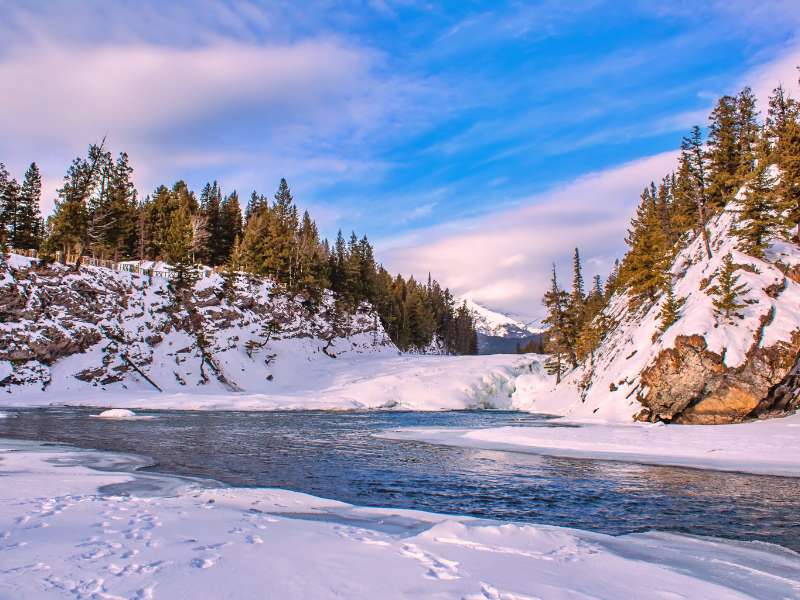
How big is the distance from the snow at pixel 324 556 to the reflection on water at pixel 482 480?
189 centimetres

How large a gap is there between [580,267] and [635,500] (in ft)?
232

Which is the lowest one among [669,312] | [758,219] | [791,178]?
[669,312]

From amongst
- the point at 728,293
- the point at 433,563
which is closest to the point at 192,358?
the point at 728,293

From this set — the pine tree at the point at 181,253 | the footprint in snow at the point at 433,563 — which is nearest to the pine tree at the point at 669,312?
the footprint in snow at the point at 433,563

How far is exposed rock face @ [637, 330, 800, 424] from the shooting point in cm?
2722

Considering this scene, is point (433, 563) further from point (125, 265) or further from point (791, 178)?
point (125, 265)

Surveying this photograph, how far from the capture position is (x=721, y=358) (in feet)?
93.4

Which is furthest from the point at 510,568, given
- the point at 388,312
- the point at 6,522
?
the point at 388,312

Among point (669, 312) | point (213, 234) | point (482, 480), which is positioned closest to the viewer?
point (482, 480)

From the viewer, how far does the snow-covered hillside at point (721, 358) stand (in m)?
27.5

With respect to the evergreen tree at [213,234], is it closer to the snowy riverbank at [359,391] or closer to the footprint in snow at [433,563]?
the snowy riverbank at [359,391]

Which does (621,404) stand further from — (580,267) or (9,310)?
(9,310)

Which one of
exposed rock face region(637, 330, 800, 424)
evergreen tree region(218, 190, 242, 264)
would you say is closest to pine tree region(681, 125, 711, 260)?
exposed rock face region(637, 330, 800, 424)

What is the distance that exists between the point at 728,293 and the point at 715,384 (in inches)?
210
